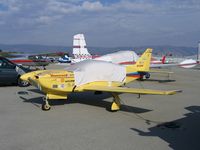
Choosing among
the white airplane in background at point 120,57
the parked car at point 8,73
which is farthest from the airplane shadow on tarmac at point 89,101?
the white airplane in background at point 120,57

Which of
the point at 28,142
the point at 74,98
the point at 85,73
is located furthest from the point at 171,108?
the point at 28,142

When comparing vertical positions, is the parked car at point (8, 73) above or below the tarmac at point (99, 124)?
above

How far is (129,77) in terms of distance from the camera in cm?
1097

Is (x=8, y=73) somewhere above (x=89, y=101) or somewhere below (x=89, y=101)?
above

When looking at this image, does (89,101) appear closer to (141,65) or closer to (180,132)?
(141,65)

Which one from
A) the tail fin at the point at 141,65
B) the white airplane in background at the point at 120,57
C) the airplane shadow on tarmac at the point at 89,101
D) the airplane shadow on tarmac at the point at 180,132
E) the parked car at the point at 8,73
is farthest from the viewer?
the white airplane in background at the point at 120,57

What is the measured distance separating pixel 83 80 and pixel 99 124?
2.37 metres

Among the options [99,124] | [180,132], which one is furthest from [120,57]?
[180,132]

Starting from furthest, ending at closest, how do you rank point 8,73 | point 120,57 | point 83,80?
point 120,57 < point 8,73 < point 83,80

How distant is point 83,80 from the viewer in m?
9.16

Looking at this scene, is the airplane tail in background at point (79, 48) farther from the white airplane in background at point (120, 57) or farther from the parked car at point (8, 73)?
the parked car at point (8, 73)

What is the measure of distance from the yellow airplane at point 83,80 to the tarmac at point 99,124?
583mm

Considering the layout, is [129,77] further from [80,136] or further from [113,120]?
[80,136]

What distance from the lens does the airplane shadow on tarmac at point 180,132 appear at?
5.52m
